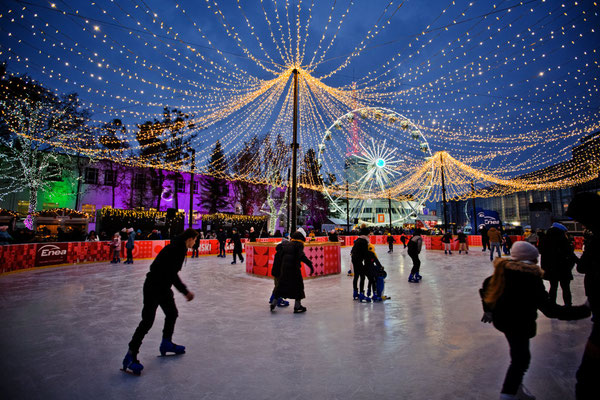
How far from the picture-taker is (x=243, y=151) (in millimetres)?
34156

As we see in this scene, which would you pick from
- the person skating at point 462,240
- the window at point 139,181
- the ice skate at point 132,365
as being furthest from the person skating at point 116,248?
the person skating at point 462,240

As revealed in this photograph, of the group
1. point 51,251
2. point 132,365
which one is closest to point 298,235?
point 132,365

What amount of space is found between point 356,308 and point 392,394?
131 inches

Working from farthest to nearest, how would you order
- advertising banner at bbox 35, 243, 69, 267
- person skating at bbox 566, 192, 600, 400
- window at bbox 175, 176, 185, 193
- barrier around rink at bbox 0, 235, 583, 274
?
1. window at bbox 175, 176, 185, 193
2. advertising banner at bbox 35, 243, 69, 267
3. barrier around rink at bbox 0, 235, 583, 274
4. person skating at bbox 566, 192, 600, 400

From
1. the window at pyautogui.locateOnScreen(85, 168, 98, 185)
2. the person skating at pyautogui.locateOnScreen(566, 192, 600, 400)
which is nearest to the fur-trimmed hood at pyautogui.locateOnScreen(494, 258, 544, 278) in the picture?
the person skating at pyautogui.locateOnScreen(566, 192, 600, 400)

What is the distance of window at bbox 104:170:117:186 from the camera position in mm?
27513

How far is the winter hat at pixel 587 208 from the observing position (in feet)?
7.00

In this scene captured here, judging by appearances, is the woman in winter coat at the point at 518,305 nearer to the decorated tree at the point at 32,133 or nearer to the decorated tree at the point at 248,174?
the decorated tree at the point at 32,133

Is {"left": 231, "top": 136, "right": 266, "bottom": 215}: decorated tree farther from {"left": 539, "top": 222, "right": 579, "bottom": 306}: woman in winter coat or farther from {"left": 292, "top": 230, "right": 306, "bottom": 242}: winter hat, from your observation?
{"left": 539, "top": 222, "right": 579, "bottom": 306}: woman in winter coat

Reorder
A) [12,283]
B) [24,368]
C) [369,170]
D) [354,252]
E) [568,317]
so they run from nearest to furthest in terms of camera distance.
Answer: [568,317] → [24,368] → [354,252] → [12,283] → [369,170]

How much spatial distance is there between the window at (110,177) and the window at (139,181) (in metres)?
1.83

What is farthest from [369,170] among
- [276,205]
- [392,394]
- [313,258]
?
[392,394]

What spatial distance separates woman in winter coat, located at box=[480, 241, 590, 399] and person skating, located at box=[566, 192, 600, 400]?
0.37 metres

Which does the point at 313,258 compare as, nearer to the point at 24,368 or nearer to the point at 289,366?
the point at 289,366
